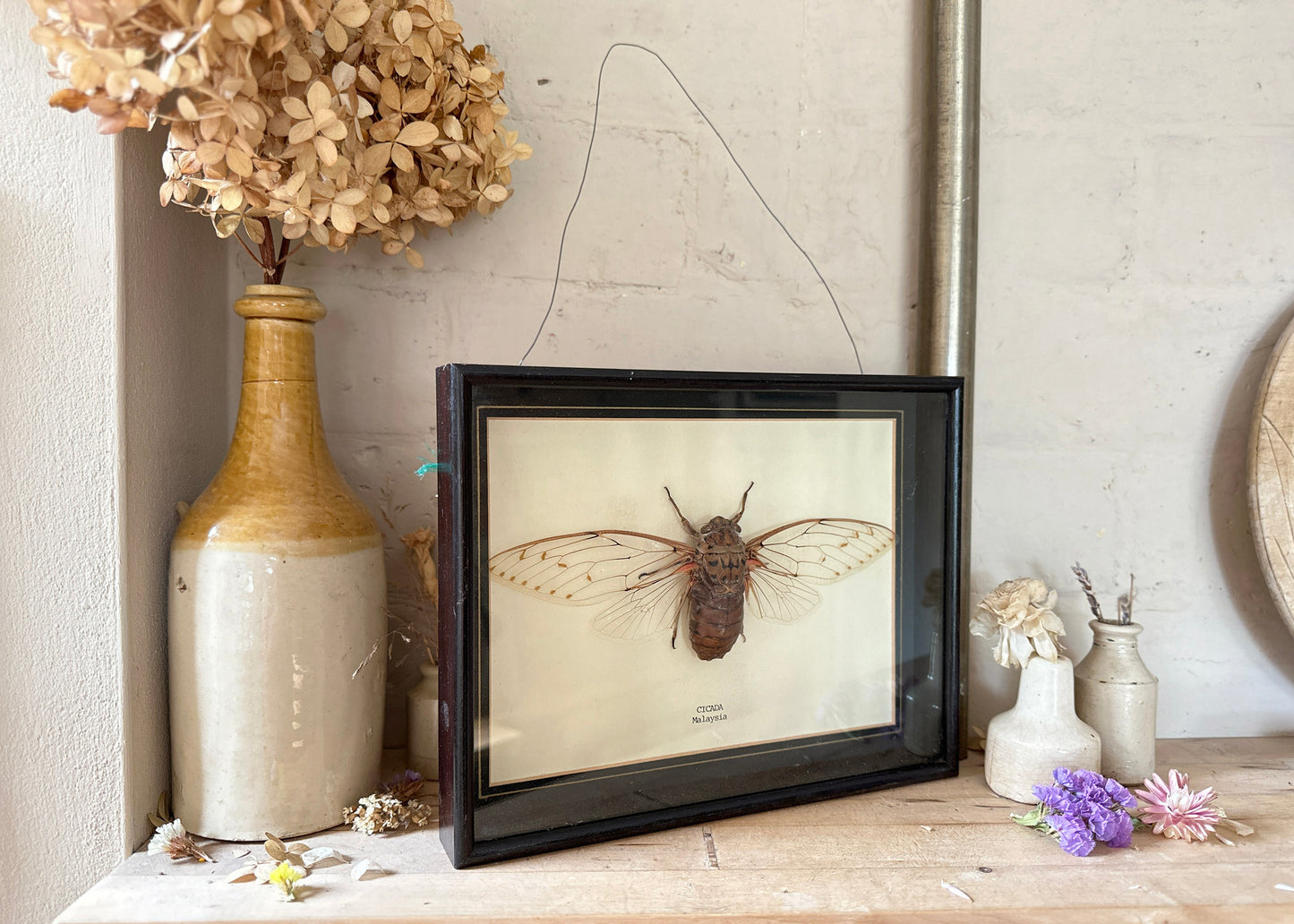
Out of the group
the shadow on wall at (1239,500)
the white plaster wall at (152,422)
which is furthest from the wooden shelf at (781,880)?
the shadow on wall at (1239,500)

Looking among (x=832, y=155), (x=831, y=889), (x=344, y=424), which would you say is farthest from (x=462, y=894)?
(x=832, y=155)

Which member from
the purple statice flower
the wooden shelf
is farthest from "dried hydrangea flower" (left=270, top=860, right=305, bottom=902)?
the purple statice flower

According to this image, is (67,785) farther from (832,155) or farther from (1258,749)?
(1258,749)

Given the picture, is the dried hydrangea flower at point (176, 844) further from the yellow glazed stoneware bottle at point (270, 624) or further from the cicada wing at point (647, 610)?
the cicada wing at point (647, 610)

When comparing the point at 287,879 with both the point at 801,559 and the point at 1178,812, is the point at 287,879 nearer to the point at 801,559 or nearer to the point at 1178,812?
the point at 801,559

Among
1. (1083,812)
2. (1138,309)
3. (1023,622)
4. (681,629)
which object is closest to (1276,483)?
(1138,309)

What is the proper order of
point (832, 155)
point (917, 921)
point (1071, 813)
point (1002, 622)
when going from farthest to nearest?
1. point (832, 155)
2. point (1002, 622)
3. point (1071, 813)
4. point (917, 921)
